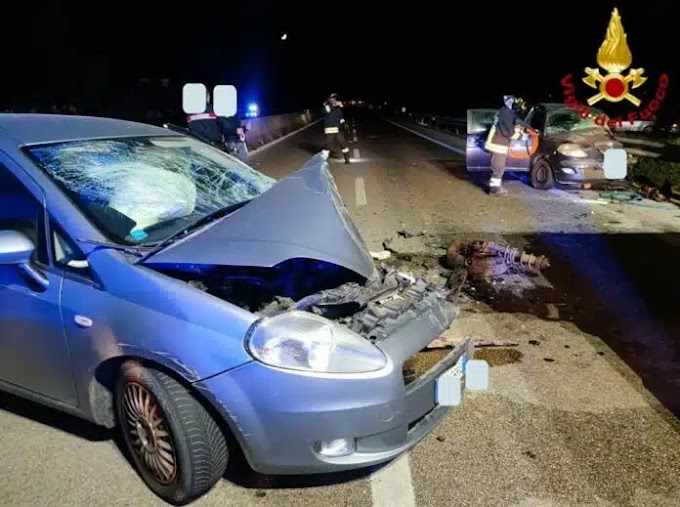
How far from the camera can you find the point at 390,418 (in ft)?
8.57

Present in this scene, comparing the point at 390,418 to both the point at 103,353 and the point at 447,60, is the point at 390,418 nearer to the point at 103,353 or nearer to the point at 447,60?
the point at 103,353

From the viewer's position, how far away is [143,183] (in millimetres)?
3516

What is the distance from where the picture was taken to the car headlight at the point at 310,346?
8.21 ft

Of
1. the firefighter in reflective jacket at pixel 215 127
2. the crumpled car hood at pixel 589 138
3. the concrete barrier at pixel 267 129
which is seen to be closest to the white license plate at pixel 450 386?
the firefighter in reflective jacket at pixel 215 127

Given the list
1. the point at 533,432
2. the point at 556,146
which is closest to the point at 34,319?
the point at 533,432

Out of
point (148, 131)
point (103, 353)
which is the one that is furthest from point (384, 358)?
point (148, 131)

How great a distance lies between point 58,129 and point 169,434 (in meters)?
1.91

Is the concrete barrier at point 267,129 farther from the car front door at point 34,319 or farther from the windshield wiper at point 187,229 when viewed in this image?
the car front door at point 34,319

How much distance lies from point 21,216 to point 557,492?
3.03 meters

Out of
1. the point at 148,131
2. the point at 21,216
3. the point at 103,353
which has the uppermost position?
the point at 148,131

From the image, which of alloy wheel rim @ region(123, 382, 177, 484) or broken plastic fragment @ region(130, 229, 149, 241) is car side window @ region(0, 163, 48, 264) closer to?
broken plastic fragment @ region(130, 229, 149, 241)

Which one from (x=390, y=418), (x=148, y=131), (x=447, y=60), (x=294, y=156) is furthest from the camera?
(x=447, y=60)

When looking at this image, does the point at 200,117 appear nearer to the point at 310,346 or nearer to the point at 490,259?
the point at 490,259

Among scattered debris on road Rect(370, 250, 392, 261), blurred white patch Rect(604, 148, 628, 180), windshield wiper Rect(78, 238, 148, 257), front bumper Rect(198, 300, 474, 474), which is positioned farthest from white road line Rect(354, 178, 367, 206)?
front bumper Rect(198, 300, 474, 474)
